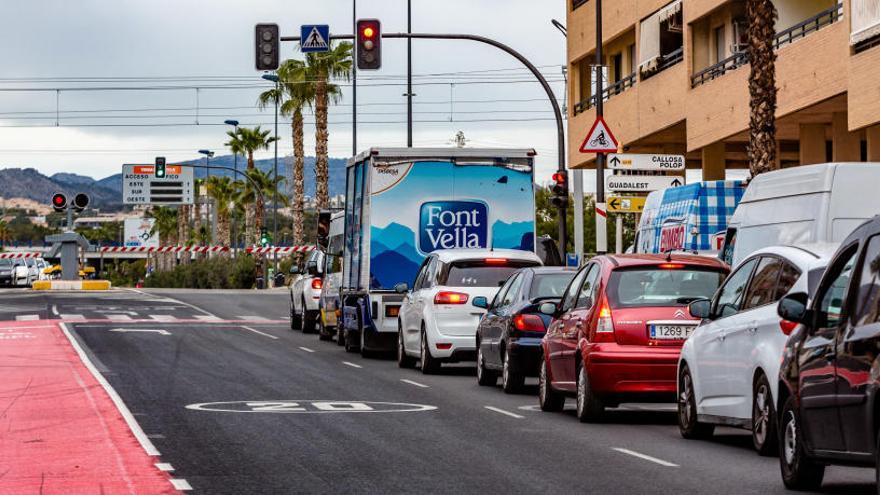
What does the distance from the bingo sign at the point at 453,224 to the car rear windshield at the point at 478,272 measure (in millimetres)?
3502

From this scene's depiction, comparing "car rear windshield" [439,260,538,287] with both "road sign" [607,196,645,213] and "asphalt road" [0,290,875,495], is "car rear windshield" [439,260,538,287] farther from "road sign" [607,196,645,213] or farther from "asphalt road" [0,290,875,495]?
"road sign" [607,196,645,213]

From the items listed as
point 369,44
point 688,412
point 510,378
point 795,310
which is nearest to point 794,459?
point 795,310

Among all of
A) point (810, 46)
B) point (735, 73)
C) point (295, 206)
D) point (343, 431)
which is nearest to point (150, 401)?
point (343, 431)

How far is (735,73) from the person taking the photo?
124 feet

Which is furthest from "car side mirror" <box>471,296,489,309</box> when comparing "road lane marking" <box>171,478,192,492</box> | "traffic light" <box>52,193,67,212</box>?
"traffic light" <box>52,193,67,212</box>

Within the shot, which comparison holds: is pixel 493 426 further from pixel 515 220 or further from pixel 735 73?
pixel 735 73

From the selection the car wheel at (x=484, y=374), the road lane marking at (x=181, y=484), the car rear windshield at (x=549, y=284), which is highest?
the car rear windshield at (x=549, y=284)

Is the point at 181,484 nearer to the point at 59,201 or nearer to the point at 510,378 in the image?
the point at 510,378

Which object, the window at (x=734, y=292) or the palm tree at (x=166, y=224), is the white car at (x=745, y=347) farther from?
the palm tree at (x=166, y=224)

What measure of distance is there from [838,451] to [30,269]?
257ft

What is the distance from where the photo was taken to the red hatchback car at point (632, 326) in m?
16.2

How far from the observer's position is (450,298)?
24375mm

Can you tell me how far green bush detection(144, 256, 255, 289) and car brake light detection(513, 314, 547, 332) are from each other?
67101mm

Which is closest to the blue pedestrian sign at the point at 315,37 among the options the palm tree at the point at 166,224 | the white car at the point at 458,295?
the white car at the point at 458,295
